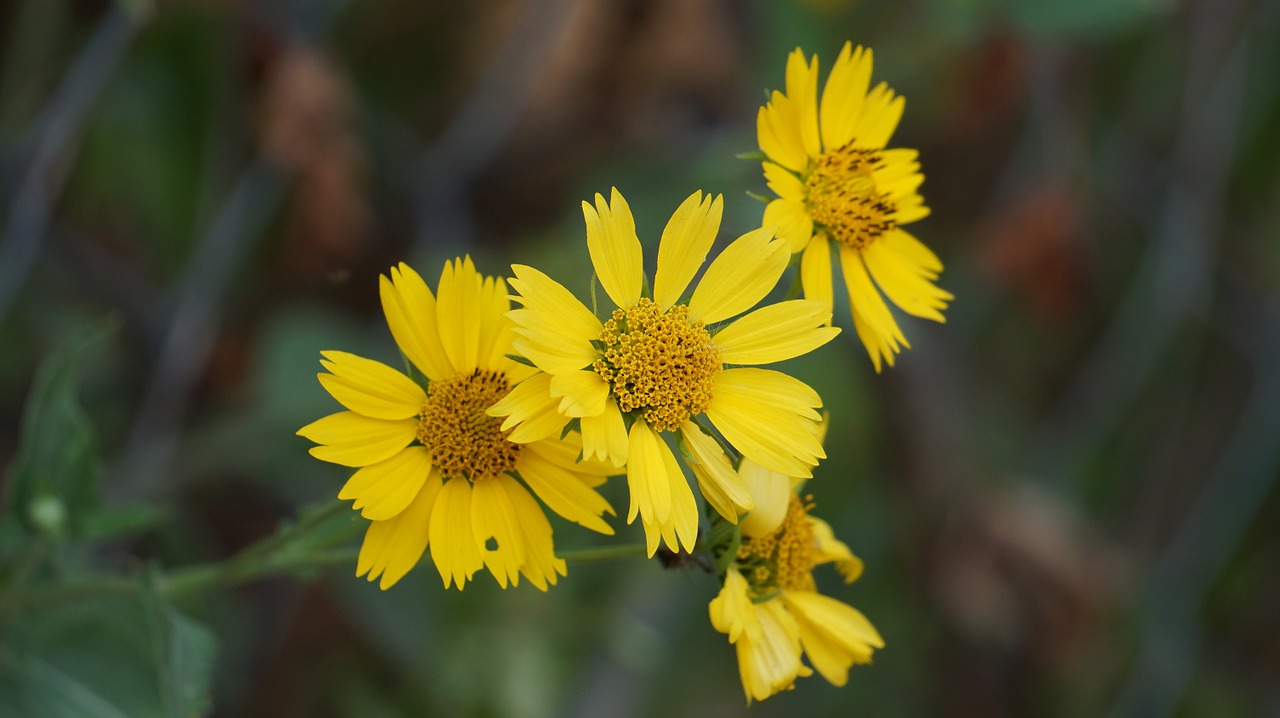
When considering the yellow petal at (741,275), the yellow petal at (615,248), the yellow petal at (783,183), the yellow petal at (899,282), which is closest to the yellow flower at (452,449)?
the yellow petal at (615,248)

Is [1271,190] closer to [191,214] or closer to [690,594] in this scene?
[690,594]

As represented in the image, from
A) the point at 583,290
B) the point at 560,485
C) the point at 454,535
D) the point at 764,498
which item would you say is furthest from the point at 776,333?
the point at 583,290

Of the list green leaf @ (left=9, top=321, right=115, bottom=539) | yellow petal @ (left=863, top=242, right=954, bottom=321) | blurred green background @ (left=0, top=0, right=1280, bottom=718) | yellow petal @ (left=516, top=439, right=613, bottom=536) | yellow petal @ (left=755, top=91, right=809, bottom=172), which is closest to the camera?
yellow petal @ (left=516, top=439, right=613, bottom=536)

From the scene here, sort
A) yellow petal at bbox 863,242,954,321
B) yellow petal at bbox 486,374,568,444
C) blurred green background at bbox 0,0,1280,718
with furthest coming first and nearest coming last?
blurred green background at bbox 0,0,1280,718 → yellow petal at bbox 863,242,954,321 → yellow petal at bbox 486,374,568,444

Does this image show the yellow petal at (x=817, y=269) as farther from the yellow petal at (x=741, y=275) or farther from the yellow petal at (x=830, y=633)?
the yellow petal at (x=830, y=633)

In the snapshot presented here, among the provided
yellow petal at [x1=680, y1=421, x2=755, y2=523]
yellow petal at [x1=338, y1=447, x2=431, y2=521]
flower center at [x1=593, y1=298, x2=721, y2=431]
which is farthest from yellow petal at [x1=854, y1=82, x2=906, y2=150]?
yellow petal at [x1=338, y1=447, x2=431, y2=521]

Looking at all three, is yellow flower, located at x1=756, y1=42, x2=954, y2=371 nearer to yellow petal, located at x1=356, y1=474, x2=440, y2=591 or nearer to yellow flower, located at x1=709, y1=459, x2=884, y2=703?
yellow flower, located at x1=709, y1=459, x2=884, y2=703

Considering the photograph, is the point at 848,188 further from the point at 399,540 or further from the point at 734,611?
the point at 399,540
